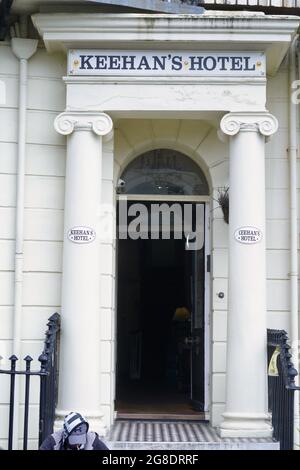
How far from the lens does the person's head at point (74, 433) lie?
6430mm

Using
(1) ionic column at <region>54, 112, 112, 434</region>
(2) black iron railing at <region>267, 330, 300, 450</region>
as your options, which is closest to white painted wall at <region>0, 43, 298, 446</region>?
(1) ionic column at <region>54, 112, 112, 434</region>

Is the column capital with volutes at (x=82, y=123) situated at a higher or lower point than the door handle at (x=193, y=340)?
higher

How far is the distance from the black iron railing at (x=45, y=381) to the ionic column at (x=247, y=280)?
73.0 inches

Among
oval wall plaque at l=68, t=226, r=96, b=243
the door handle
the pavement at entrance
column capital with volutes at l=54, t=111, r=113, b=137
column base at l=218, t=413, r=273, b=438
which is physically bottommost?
the pavement at entrance

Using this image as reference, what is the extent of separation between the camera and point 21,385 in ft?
30.0

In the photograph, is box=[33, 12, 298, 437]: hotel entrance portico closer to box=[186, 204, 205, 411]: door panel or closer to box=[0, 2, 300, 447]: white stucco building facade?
box=[0, 2, 300, 447]: white stucco building facade

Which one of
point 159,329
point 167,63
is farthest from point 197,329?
point 159,329

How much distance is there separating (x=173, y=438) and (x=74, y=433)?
8.05 ft

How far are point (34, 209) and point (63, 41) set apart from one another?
6.29 feet

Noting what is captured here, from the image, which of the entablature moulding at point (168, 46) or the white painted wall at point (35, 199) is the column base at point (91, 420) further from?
the entablature moulding at point (168, 46)

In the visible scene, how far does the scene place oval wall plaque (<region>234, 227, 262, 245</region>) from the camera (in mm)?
8906

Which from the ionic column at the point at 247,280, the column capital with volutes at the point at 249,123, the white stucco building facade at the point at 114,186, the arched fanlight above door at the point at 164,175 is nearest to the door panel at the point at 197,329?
the white stucco building facade at the point at 114,186

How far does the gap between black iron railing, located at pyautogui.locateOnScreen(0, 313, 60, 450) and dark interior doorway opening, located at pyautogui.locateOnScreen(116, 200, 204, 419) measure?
163 centimetres

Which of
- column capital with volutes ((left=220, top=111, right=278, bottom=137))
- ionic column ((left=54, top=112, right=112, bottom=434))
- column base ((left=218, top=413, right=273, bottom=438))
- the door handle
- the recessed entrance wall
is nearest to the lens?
column base ((left=218, top=413, right=273, bottom=438))
